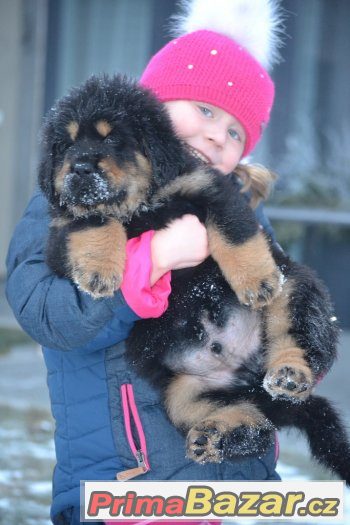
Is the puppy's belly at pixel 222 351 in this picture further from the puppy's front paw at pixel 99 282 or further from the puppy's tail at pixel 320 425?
the puppy's front paw at pixel 99 282

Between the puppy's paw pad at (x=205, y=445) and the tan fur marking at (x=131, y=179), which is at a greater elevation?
the tan fur marking at (x=131, y=179)

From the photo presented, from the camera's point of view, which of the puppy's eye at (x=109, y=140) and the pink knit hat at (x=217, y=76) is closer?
the puppy's eye at (x=109, y=140)

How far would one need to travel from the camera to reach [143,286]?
2.39 m

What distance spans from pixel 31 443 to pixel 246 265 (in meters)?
2.63

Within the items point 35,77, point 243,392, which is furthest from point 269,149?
point 243,392

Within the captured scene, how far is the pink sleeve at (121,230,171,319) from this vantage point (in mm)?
2383

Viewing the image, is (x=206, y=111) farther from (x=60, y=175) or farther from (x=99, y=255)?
(x=99, y=255)

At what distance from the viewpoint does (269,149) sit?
315 inches

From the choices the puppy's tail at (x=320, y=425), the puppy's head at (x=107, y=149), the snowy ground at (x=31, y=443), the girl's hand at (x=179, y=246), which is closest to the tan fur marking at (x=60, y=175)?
the puppy's head at (x=107, y=149)

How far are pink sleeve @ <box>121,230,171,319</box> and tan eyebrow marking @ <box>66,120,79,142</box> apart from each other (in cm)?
37

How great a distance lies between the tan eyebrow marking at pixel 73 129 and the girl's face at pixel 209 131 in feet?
1.32

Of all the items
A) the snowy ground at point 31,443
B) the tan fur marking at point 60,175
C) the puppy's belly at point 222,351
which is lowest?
the snowy ground at point 31,443

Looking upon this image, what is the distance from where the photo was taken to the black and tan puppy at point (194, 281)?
2.45m

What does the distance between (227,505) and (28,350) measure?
4167 millimetres
